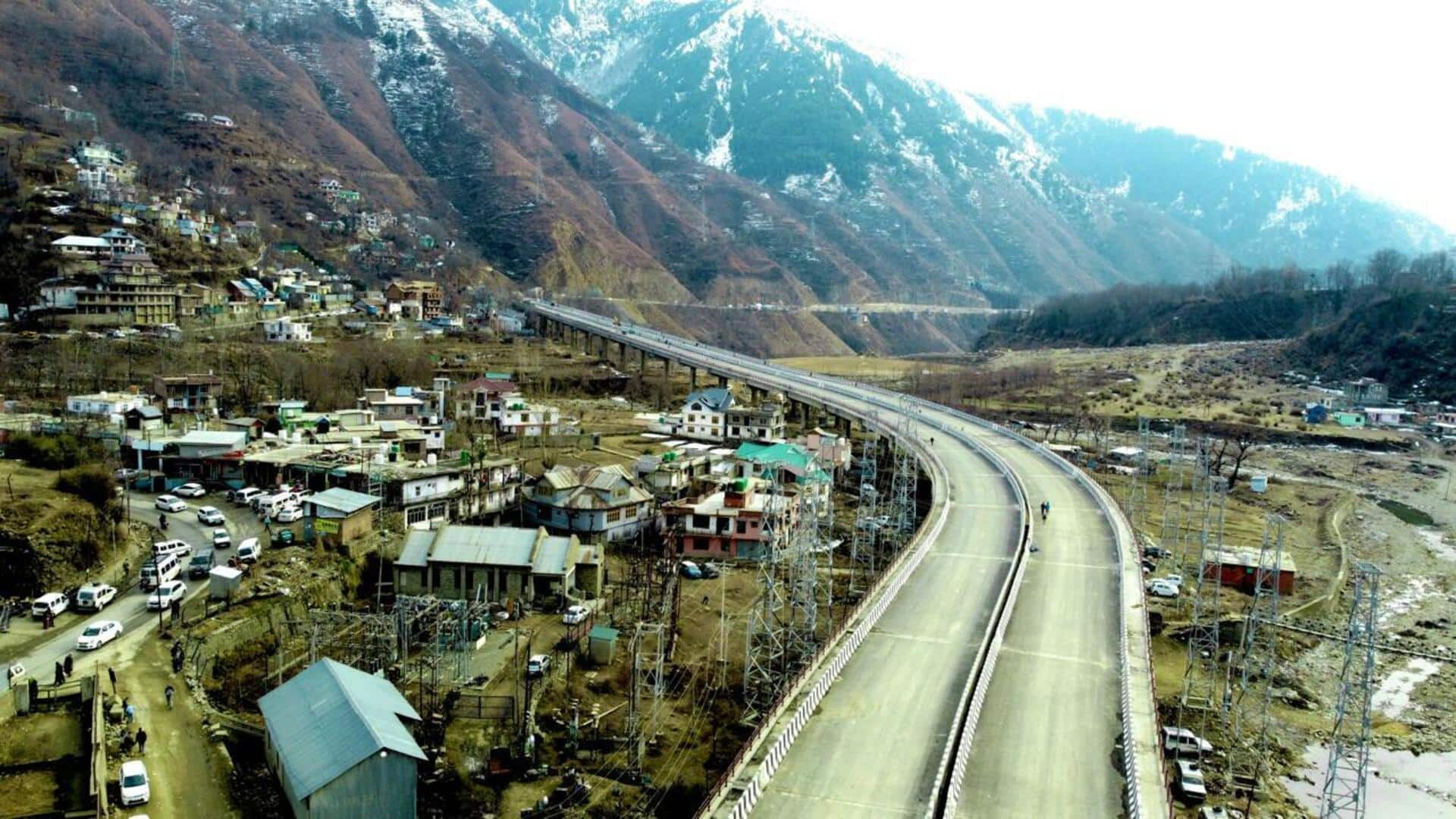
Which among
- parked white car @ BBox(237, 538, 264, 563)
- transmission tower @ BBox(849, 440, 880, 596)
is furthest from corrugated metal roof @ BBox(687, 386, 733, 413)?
parked white car @ BBox(237, 538, 264, 563)

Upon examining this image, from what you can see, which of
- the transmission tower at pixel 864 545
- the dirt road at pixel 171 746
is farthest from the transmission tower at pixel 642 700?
the transmission tower at pixel 864 545

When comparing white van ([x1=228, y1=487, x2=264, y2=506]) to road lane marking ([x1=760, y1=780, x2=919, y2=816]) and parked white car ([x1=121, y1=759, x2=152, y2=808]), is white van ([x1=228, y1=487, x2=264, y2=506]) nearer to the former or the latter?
parked white car ([x1=121, y1=759, x2=152, y2=808])

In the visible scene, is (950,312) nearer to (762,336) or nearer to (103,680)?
(762,336)

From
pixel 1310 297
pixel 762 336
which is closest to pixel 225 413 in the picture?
pixel 762 336

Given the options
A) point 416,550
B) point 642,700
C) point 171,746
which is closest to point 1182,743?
point 642,700

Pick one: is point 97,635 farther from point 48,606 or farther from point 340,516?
point 340,516

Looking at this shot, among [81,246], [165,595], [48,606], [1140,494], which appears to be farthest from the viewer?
[81,246]
